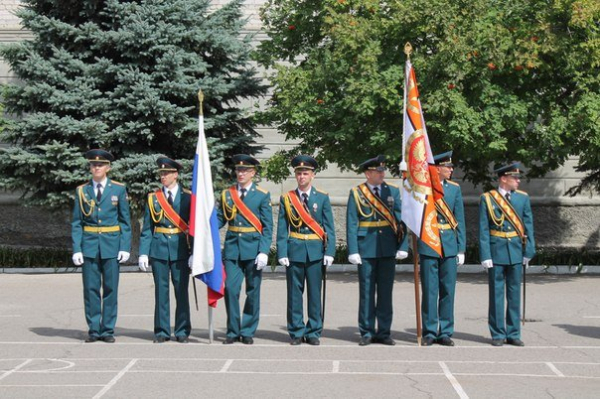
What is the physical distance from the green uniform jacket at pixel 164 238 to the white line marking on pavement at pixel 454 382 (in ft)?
10.1

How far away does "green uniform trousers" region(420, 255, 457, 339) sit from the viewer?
12000mm

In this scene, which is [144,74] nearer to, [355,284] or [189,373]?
[355,284]

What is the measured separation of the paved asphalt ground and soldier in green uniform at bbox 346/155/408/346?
0.32 m

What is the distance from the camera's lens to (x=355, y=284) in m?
19.0

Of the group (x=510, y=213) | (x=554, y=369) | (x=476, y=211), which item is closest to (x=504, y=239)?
(x=510, y=213)

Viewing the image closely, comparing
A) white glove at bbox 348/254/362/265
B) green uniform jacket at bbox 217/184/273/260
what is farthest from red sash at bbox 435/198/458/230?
green uniform jacket at bbox 217/184/273/260

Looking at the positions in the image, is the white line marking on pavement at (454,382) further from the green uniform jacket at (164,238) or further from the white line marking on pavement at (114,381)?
the green uniform jacket at (164,238)

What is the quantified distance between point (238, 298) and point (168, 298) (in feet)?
2.38

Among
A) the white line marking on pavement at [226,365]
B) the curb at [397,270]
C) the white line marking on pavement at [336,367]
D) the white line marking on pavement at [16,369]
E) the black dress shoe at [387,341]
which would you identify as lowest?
the white line marking on pavement at [16,369]

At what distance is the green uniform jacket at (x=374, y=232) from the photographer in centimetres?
1210

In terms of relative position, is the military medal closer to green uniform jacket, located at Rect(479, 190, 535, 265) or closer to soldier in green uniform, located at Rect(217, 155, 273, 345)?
green uniform jacket, located at Rect(479, 190, 535, 265)

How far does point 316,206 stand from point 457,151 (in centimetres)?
859

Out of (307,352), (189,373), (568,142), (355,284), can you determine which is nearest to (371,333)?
(307,352)

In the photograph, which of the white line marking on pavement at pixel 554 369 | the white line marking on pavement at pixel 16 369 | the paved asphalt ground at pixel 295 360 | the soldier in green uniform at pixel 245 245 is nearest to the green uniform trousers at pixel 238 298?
the soldier in green uniform at pixel 245 245
